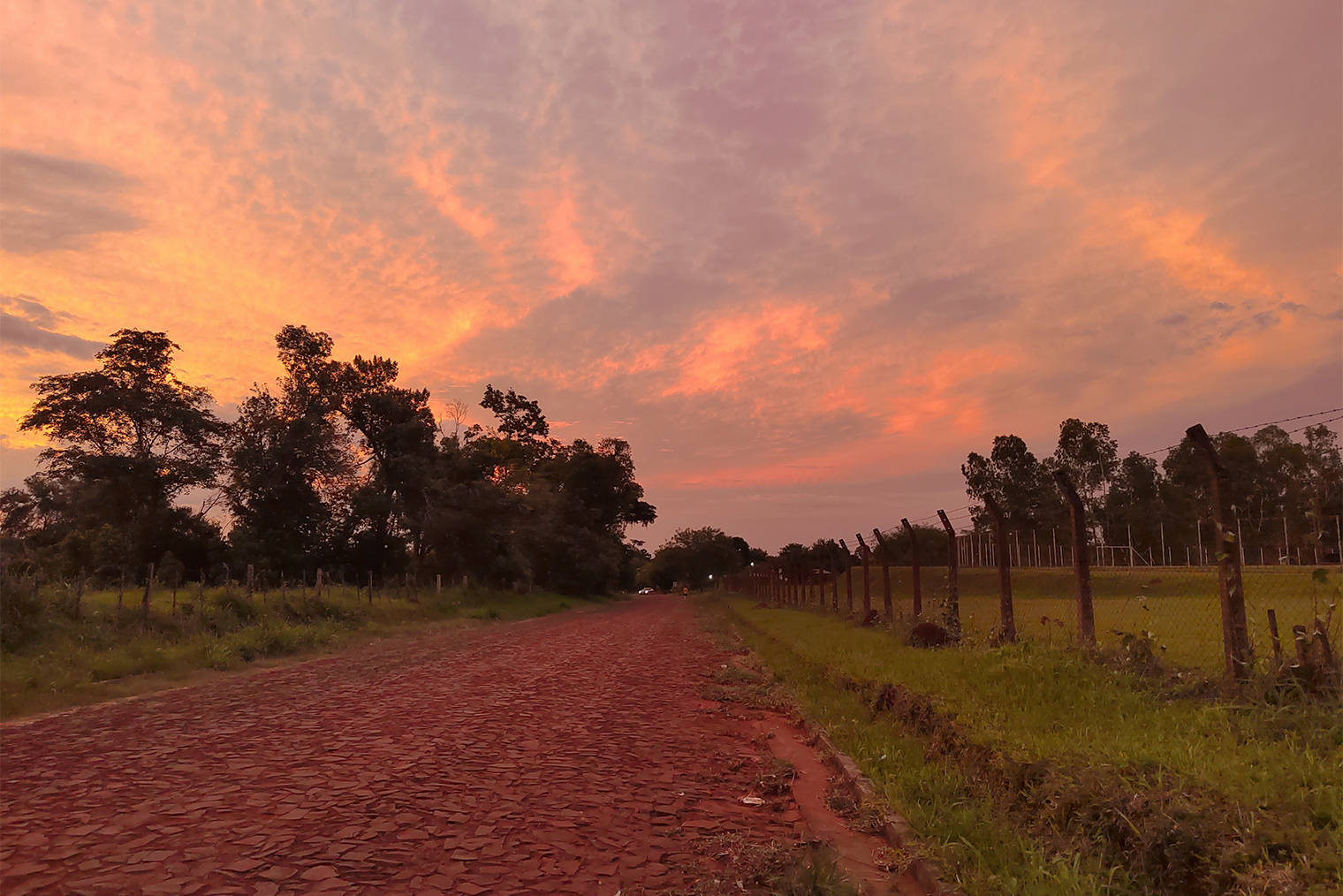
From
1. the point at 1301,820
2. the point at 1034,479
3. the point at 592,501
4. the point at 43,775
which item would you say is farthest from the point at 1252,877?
the point at 1034,479

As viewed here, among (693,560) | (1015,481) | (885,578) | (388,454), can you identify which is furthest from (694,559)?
(885,578)

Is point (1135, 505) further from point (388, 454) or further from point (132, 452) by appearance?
point (132, 452)

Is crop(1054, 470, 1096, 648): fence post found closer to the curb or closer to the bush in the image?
the curb

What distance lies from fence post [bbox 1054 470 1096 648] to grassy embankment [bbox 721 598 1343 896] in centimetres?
59

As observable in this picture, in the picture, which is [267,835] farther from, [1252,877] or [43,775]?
[1252,877]

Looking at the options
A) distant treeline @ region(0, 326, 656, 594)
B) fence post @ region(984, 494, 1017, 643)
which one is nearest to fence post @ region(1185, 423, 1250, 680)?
fence post @ region(984, 494, 1017, 643)

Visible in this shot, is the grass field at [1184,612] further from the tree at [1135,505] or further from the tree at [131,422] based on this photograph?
the tree at [1135,505]

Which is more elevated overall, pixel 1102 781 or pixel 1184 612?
pixel 1184 612

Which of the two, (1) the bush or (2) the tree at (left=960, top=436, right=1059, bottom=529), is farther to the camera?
(2) the tree at (left=960, top=436, right=1059, bottom=529)

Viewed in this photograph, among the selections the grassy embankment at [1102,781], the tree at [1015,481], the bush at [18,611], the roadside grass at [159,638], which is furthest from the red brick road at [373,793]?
the tree at [1015,481]

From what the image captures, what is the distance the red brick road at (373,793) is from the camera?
14.8 ft

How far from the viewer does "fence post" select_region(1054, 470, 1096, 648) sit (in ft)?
31.7

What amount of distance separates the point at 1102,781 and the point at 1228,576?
3.55 m

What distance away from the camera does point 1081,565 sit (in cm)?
984
